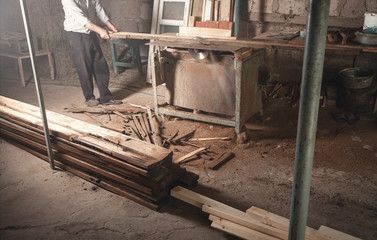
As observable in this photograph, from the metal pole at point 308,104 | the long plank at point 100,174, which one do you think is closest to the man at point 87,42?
the long plank at point 100,174

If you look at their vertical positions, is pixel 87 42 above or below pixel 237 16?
below

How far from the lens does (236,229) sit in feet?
9.09

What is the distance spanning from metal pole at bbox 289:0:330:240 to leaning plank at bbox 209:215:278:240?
0.94 meters

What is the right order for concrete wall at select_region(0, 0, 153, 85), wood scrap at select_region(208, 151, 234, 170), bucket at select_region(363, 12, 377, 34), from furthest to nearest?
concrete wall at select_region(0, 0, 153, 85), bucket at select_region(363, 12, 377, 34), wood scrap at select_region(208, 151, 234, 170)

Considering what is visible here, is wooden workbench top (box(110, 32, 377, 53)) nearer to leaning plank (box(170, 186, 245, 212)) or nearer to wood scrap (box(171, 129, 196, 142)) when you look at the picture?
wood scrap (box(171, 129, 196, 142))

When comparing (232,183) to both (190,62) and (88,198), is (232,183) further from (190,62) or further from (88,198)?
(190,62)

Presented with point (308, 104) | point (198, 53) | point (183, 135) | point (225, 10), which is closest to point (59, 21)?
point (225, 10)

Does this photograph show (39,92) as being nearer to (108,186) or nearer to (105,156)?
(105,156)

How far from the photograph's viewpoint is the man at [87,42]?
548 centimetres

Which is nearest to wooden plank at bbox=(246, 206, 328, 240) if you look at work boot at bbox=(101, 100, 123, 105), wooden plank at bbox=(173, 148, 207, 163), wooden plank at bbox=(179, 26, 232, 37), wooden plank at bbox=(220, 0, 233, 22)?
wooden plank at bbox=(173, 148, 207, 163)

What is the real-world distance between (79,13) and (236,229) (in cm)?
422

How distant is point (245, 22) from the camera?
6.25 meters

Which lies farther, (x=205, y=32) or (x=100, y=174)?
(x=205, y=32)

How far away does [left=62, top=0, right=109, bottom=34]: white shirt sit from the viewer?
5.44 metres
